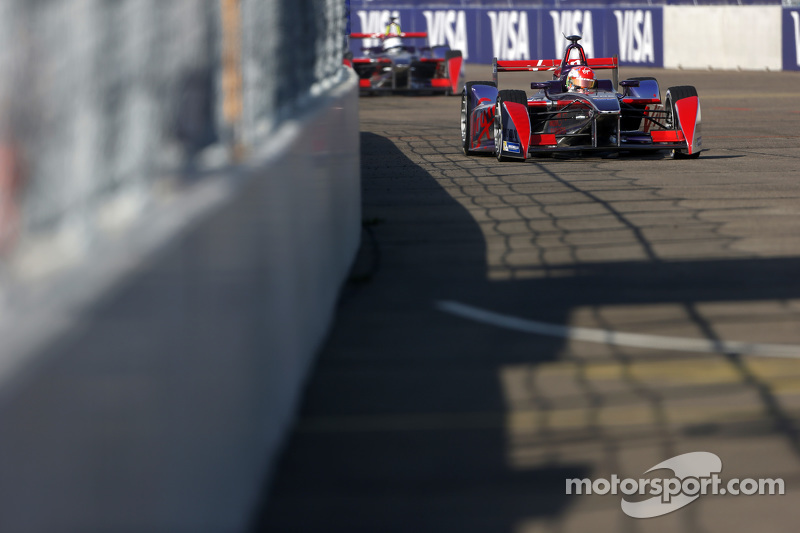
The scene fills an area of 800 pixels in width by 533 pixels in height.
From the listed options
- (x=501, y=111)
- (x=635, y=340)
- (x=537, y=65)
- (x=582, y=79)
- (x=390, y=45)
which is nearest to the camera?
(x=635, y=340)

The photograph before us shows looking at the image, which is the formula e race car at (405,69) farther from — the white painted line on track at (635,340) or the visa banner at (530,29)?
the white painted line on track at (635,340)

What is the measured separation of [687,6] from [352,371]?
105ft

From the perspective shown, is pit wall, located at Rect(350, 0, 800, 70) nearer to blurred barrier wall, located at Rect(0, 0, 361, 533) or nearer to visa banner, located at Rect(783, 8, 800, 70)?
visa banner, located at Rect(783, 8, 800, 70)

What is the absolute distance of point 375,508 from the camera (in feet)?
10.9

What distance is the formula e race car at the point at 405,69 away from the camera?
23734mm

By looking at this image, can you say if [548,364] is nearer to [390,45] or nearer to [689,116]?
Result: [689,116]

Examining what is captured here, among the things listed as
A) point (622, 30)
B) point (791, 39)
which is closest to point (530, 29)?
point (622, 30)

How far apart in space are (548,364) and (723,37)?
30335mm

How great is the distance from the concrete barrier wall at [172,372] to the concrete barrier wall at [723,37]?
29.3 m

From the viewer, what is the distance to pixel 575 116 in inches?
484

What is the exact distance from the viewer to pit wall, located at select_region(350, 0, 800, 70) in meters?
31.5

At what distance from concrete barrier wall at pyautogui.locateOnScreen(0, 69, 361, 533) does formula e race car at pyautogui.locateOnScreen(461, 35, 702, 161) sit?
7.79m

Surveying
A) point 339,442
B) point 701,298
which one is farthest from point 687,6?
point 339,442

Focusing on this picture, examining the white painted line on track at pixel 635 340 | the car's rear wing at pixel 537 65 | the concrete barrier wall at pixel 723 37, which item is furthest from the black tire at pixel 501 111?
the concrete barrier wall at pixel 723 37
